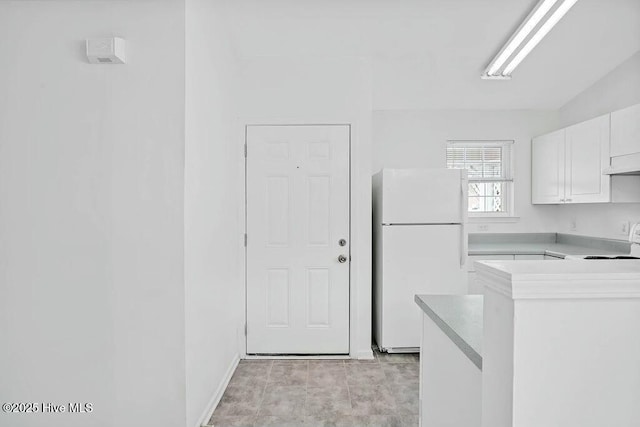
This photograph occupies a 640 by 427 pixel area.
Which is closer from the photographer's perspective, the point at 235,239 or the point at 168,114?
the point at 168,114

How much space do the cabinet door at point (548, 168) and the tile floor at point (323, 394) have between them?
2171 millimetres

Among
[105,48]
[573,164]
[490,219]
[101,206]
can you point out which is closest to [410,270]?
[490,219]

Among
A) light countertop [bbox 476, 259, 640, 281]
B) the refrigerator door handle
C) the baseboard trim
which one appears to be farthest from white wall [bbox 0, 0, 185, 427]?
the refrigerator door handle

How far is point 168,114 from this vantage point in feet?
6.23

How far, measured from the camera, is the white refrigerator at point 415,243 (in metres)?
3.16

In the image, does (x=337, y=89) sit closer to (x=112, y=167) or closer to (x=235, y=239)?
(x=235, y=239)

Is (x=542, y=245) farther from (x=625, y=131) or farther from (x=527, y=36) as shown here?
(x=527, y=36)

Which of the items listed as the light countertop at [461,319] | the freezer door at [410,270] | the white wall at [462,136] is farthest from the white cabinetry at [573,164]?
the light countertop at [461,319]

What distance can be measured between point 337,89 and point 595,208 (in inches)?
110

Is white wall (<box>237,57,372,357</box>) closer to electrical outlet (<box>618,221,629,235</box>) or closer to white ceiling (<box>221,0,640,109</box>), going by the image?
white ceiling (<box>221,0,640,109</box>)

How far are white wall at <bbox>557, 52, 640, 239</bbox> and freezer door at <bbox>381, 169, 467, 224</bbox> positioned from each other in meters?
1.54

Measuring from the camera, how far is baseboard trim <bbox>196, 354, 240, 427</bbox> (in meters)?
2.17

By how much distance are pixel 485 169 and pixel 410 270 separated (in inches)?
70.9

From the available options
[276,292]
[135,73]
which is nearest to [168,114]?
[135,73]
